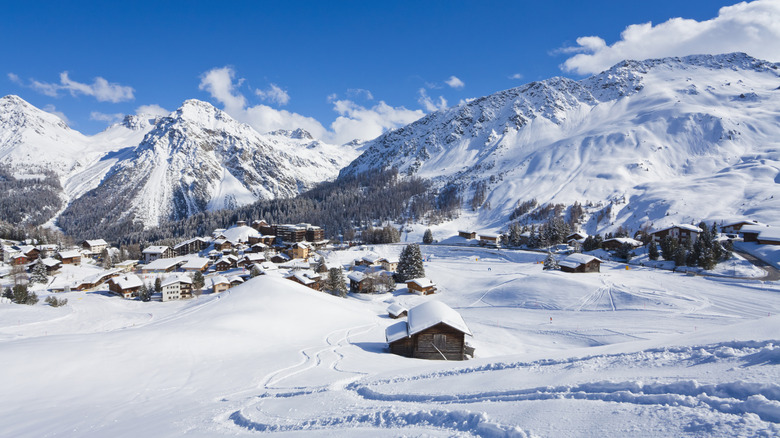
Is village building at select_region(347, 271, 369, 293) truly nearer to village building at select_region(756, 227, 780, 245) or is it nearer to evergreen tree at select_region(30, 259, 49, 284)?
evergreen tree at select_region(30, 259, 49, 284)

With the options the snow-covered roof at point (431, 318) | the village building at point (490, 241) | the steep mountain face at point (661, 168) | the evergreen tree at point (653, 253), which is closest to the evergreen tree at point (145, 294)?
the snow-covered roof at point (431, 318)

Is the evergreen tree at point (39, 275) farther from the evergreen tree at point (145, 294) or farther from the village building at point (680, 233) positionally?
the village building at point (680, 233)

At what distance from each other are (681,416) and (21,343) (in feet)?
80.8

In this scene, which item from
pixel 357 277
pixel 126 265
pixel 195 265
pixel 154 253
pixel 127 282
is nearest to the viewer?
pixel 357 277

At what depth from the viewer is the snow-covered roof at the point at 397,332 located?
70.7 feet

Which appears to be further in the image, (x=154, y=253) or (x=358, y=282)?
(x=154, y=253)

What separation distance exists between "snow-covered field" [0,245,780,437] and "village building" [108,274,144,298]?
1040 inches

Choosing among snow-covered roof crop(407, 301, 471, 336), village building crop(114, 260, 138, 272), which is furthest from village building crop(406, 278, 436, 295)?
village building crop(114, 260, 138, 272)

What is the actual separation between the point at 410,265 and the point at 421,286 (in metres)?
6.56

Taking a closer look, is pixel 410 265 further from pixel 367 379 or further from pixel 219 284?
pixel 367 379

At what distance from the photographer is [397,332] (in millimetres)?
22359

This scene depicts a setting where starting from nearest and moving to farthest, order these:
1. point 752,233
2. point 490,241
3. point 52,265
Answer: point 752,233, point 52,265, point 490,241

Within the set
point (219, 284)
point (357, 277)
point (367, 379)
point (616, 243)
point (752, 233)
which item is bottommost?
point (219, 284)

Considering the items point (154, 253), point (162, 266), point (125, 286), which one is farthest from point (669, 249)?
point (154, 253)
